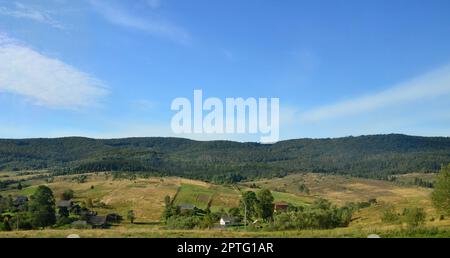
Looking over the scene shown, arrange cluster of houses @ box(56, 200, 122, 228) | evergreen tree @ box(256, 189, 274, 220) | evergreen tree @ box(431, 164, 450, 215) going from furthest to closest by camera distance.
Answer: cluster of houses @ box(56, 200, 122, 228)
evergreen tree @ box(256, 189, 274, 220)
evergreen tree @ box(431, 164, 450, 215)

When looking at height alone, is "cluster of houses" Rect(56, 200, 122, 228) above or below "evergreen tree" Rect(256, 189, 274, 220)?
below

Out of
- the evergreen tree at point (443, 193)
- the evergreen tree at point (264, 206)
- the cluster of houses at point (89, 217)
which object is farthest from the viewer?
the cluster of houses at point (89, 217)

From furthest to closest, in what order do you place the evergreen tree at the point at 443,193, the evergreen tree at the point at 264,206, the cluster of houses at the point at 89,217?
the cluster of houses at the point at 89,217
the evergreen tree at the point at 264,206
the evergreen tree at the point at 443,193

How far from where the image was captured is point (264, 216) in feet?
270

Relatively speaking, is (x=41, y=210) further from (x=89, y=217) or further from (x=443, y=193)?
(x=443, y=193)

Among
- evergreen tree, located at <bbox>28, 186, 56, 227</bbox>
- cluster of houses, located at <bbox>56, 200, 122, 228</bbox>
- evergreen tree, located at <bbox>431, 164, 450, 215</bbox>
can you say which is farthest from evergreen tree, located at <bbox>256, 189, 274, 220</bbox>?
evergreen tree, located at <bbox>28, 186, 56, 227</bbox>

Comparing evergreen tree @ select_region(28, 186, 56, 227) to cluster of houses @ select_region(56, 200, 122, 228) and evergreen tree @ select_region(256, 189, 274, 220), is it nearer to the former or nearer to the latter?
cluster of houses @ select_region(56, 200, 122, 228)

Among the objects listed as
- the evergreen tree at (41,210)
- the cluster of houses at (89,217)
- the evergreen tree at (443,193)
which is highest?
the evergreen tree at (443,193)

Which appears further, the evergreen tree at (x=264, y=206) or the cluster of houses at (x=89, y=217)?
the cluster of houses at (x=89, y=217)

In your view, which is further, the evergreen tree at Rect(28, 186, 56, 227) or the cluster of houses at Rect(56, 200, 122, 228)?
the cluster of houses at Rect(56, 200, 122, 228)

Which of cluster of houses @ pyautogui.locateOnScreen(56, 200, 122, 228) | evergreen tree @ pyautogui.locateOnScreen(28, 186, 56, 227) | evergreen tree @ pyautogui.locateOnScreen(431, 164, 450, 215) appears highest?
evergreen tree @ pyautogui.locateOnScreen(431, 164, 450, 215)

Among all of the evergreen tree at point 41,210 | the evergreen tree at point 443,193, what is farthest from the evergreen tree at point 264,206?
the evergreen tree at point 41,210

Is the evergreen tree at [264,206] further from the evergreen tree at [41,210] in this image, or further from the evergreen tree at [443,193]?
the evergreen tree at [41,210]
